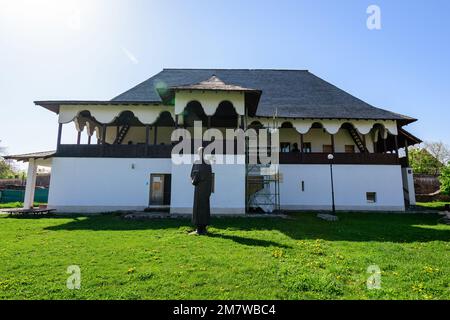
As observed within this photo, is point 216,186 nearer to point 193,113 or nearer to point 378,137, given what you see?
point 193,113

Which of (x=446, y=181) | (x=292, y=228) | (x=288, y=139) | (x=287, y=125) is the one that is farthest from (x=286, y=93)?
(x=292, y=228)

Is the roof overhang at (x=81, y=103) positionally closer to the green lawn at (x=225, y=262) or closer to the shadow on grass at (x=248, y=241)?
the green lawn at (x=225, y=262)

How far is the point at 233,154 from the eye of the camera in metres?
14.1

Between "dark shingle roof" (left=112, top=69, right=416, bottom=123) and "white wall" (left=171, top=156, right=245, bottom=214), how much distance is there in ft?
18.4

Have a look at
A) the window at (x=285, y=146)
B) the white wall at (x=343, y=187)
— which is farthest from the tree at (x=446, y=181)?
the window at (x=285, y=146)

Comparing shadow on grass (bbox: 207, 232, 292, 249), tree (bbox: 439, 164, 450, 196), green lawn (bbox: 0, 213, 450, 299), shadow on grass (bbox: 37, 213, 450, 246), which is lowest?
green lawn (bbox: 0, 213, 450, 299)

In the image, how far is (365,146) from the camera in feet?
61.4

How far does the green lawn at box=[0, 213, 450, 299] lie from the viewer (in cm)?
432

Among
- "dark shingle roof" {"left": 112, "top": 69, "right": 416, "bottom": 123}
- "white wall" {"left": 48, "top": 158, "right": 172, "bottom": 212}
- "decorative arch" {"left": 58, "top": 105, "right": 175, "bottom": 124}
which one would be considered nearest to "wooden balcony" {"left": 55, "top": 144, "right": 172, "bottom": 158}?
"white wall" {"left": 48, "top": 158, "right": 172, "bottom": 212}

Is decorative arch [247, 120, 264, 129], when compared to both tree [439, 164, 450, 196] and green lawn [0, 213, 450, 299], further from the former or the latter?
tree [439, 164, 450, 196]

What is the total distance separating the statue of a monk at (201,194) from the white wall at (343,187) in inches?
373

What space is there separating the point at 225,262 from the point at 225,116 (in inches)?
497
